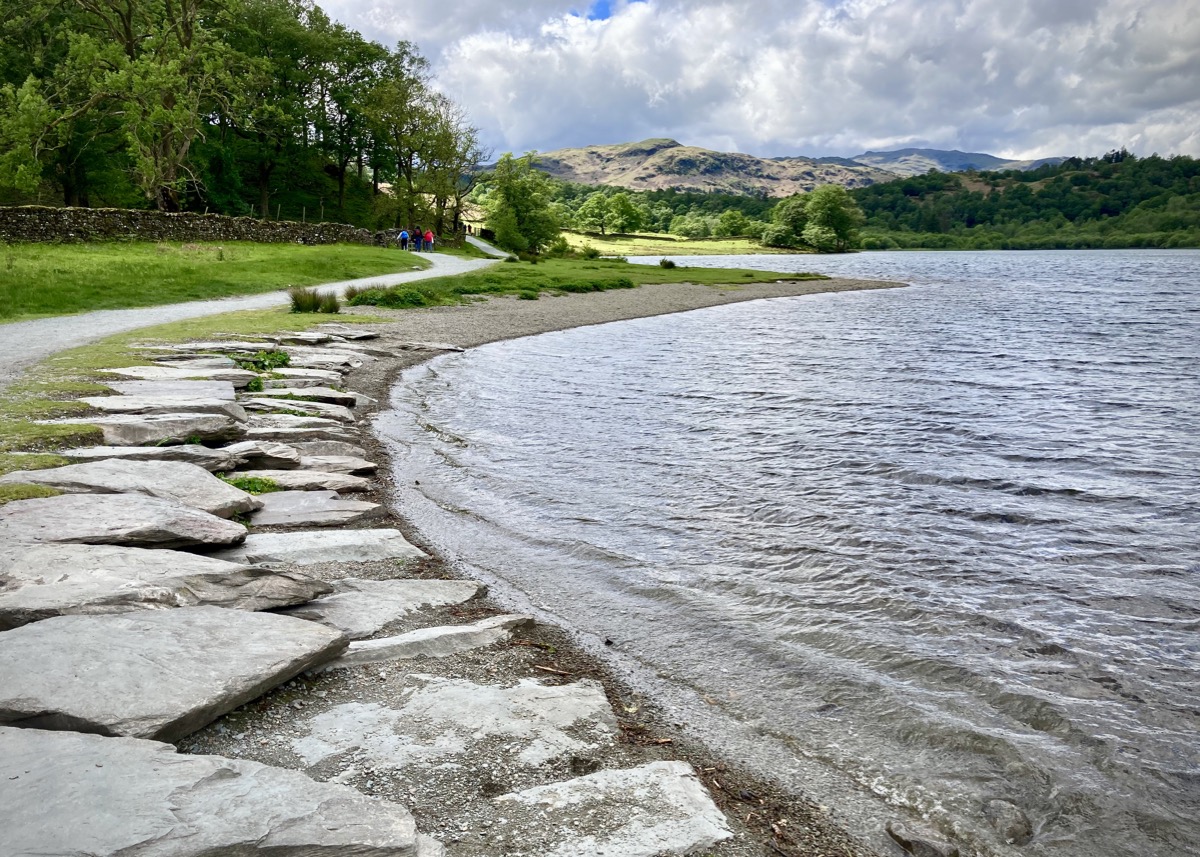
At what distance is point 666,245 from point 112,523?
15876 centimetres

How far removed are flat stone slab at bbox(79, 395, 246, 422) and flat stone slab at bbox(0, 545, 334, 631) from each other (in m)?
4.76

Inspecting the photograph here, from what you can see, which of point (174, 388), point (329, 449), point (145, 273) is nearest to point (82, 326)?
point (174, 388)

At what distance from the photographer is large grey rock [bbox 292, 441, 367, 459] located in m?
9.94

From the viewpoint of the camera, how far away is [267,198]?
76000mm

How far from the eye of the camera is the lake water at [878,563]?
4359 millimetres

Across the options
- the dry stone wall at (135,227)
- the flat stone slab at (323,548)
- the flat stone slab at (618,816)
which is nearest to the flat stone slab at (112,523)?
the flat stone slab at (323,548)

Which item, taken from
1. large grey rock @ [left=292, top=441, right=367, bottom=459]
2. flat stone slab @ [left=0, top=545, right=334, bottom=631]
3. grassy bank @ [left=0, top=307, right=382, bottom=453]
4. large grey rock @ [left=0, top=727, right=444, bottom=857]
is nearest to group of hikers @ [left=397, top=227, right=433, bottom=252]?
grassy bank @ [left=0, top=307, right=382, bottom=453]

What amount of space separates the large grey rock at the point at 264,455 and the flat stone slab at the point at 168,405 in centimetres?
78

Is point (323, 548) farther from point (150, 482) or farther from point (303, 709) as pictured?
point (303, 709)

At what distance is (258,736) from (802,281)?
2441 inches

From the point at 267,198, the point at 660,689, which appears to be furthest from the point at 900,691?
the point at 267,198

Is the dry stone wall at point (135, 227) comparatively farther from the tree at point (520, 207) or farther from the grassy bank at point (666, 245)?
the grassy bank at point (666, 245)

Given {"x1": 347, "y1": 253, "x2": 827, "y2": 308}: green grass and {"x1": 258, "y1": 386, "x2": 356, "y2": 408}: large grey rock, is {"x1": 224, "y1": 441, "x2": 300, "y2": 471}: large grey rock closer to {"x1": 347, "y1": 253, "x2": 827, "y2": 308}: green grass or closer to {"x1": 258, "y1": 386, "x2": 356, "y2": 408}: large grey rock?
{"x1": 258, "y1": 386, "x2": 356, "y2": 408}: large grey rock

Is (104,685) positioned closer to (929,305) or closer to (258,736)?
(258,736)
